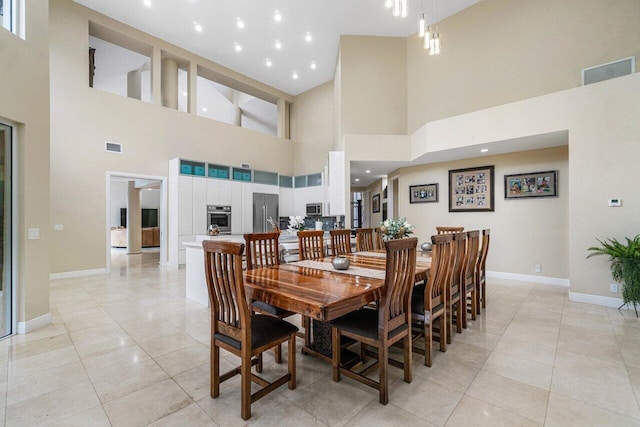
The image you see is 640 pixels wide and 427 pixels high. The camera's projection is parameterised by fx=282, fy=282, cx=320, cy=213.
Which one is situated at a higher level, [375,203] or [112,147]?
[112,147]

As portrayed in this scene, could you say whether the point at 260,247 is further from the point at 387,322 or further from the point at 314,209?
the point at 314,209

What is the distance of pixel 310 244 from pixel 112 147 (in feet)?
17.8

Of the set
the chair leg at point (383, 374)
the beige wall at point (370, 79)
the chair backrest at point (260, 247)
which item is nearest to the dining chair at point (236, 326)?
the chair leg at point (383, 374)

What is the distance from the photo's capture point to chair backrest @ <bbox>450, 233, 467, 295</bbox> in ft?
9.14

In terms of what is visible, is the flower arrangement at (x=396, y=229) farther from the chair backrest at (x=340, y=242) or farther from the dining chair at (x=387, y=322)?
the dining chair at (x=387, y=322)

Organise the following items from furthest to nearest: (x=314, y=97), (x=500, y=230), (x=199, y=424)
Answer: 1. (x=314, y=97)
2. (x=500, y=230)
3. (x=199, y=424)

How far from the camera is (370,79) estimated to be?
265 inches

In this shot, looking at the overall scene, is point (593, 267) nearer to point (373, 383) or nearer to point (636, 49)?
point (636, 49)

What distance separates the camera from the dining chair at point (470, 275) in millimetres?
3154

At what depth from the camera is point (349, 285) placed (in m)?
2.02

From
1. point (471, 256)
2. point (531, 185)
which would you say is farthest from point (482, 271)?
point (531, 185)

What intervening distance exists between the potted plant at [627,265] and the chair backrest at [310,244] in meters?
3.75

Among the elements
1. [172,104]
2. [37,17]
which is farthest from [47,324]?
[172,104]

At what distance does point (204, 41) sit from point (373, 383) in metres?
8.03
